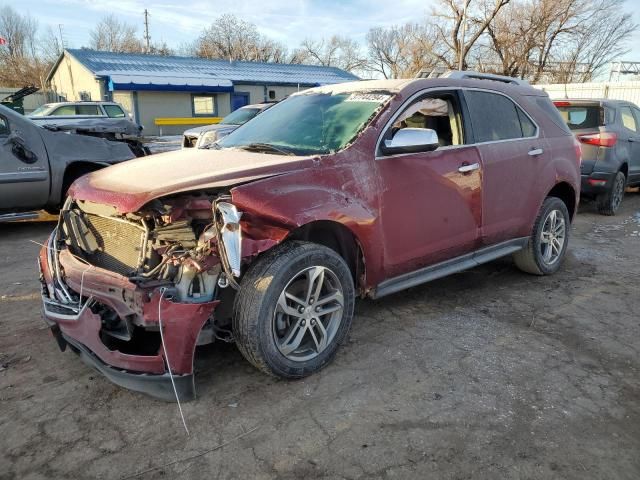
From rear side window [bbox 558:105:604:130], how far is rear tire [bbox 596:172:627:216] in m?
0.92

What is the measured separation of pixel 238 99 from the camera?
104ft

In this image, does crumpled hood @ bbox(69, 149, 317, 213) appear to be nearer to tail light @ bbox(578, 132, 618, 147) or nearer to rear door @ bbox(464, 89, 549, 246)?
rear door @ bbox(464, 89, 549, 246)

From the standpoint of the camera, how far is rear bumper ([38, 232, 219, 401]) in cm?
263

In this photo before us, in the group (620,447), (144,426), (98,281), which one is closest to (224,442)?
(144,426)

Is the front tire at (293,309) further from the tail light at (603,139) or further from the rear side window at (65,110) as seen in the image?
the rear side window at (65,110)

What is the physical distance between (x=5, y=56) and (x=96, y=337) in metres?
62.7

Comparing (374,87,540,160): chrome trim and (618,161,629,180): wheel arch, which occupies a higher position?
(374,87,540,160): chrome trim

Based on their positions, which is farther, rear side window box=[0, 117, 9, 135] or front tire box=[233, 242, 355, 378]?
rear side window box=[0, 117, 9, 135]

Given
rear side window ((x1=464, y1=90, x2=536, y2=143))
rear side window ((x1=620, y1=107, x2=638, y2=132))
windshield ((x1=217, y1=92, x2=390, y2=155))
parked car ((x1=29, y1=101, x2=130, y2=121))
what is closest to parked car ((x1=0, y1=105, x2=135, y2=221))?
windshield ((x1=217, y1=92, x2=390, y2=155))

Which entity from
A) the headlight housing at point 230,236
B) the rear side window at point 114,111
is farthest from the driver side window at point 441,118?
the rear side window at point 114,111

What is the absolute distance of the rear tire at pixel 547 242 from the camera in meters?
4.87

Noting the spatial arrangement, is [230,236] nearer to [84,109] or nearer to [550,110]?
[550,110]

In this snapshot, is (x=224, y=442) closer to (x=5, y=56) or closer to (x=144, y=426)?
(x=144, y=426)

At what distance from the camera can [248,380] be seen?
3.11 metres
